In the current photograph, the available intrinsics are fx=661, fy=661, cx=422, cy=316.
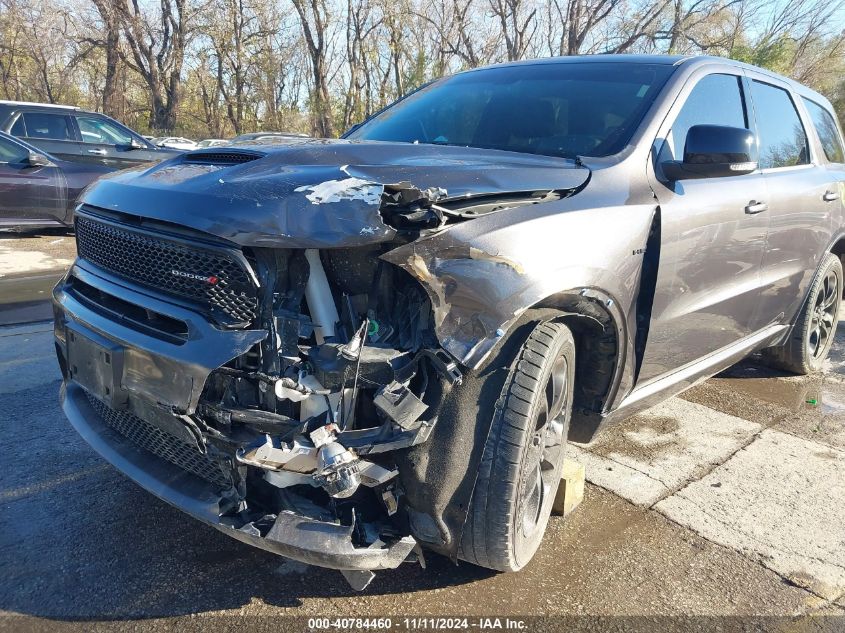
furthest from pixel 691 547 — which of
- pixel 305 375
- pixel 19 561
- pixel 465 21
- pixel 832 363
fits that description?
pixel 465 21

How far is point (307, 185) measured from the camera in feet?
6.44

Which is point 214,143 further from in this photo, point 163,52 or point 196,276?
point 163,52

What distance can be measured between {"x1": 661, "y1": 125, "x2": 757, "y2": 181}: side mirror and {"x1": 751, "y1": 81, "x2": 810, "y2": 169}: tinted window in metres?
1.07

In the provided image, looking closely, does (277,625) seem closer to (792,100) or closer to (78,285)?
(78,285)

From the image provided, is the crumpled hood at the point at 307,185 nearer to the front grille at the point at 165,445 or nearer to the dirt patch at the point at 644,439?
the front grille at the point at 165,445

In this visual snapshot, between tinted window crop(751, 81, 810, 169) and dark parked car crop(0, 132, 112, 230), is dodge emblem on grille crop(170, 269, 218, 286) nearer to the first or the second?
tinted window crop(751, 81, 810, 169)

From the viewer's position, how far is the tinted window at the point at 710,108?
3008mm

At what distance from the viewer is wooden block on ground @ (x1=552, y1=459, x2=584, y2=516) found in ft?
9.31

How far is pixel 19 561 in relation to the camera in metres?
2.45

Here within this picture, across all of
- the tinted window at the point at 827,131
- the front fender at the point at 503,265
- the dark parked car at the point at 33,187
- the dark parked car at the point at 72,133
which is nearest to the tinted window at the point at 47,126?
the dark parked car at the point at 72,133

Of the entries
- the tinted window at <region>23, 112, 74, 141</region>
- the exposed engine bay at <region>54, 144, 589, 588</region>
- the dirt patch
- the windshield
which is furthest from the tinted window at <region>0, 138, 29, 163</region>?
the dirt patch

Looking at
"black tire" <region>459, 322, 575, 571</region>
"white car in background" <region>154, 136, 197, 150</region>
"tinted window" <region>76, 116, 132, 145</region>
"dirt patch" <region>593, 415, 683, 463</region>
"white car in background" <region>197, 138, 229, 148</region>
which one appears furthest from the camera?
"white car in background" <region>154, 136, 197, 150</region>

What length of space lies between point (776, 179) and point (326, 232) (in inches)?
116

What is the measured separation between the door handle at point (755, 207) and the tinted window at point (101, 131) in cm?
1018
